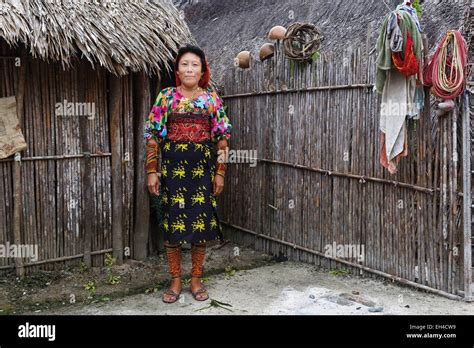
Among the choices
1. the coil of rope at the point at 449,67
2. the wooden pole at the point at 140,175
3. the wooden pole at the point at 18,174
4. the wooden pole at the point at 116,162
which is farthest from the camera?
the wooden pole at the point at 140,175

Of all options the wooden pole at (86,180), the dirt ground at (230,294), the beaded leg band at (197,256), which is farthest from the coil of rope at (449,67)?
the wooden pole at (86,180)

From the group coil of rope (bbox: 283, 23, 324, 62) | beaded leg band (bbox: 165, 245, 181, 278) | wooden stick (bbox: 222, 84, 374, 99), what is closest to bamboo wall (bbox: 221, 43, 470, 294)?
wooden stick (bbox: 222, 84, 374, 99)

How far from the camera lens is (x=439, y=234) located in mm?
4004

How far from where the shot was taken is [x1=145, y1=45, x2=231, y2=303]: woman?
413 cm

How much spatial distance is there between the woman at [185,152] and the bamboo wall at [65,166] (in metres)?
1.23

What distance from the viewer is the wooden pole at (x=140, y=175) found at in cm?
540

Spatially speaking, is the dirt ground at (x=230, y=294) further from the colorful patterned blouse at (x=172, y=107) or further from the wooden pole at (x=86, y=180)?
the colorful patterned blouse at (x=172, y=107)

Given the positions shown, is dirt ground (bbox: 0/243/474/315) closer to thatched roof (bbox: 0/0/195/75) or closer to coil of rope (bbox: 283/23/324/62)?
thatched roof (bbox: 0/0/195/75)

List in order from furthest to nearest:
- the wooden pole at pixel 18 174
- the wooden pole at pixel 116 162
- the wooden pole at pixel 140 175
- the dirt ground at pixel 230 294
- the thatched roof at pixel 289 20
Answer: the thatched roof at pixel 289 20, the wooden pole at pixel 140 175, the wooden pole at pixel 116 162, the wooden pole at pixel 18 174, the dirt ground at pixel 230 294

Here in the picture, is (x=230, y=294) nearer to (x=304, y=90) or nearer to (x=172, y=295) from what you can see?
(x=172, y=295)

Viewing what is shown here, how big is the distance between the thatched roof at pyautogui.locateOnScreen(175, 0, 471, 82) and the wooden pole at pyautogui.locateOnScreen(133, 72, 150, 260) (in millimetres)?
3295

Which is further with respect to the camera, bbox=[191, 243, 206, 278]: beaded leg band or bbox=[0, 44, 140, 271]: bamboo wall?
bbox=[0, 44, 140, 271]: bamboo wall

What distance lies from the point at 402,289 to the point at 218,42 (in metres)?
7.63
